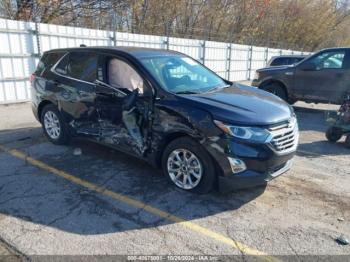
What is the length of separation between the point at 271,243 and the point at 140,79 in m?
2.49

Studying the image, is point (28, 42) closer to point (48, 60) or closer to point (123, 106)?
point (48, 60)

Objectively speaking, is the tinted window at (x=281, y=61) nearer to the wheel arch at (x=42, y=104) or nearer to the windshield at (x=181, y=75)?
the windshield at (x=181, y=75)

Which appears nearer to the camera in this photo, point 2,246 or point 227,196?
point 2,246

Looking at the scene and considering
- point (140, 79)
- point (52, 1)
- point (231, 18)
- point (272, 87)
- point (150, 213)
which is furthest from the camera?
point (231, 18)

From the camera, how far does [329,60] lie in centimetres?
852

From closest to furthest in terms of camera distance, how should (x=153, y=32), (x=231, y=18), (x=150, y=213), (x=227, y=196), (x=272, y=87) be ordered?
(x=150, y=213)
(x=227, y=196)
(x=272, y=87)
(x=153, y=32)
(x=231, y=18)

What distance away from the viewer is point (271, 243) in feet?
9.46

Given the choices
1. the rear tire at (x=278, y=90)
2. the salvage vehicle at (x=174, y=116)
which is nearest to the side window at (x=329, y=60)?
the rear tire at (x=278, y=90)

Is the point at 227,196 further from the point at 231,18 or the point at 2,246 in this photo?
the point at 231,18

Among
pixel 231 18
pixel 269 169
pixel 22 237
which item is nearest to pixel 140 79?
pixel 269 169

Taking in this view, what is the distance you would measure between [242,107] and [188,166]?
956 mm

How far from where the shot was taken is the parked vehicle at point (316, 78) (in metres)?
8.35

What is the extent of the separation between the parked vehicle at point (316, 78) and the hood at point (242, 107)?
5.31 m

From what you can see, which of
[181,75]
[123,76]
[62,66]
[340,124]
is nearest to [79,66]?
[62,66]
